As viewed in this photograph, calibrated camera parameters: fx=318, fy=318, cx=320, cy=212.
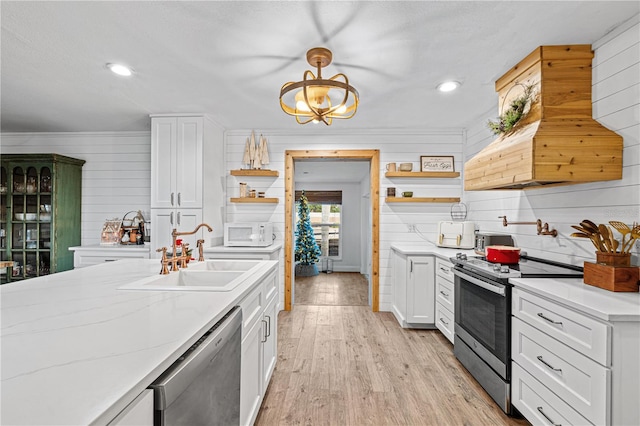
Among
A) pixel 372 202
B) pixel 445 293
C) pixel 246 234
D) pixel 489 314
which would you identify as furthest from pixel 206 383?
pixel 372 202

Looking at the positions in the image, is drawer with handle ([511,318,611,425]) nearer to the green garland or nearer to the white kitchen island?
the green garland

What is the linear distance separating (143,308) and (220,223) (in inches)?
121

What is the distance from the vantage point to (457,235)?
3717 mm

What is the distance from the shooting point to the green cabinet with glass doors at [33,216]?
13.2 feet

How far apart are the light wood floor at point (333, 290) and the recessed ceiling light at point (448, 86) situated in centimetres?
306

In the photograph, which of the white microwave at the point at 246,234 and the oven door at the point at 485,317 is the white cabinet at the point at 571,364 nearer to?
the oven door at the point at 485,317

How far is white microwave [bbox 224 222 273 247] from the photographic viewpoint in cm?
387

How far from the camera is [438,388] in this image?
2.41m

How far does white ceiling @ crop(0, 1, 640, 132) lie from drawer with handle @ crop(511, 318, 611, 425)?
6.09 ft

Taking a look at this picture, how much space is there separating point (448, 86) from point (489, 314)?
6.41 feet

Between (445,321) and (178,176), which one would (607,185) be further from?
(178,176)

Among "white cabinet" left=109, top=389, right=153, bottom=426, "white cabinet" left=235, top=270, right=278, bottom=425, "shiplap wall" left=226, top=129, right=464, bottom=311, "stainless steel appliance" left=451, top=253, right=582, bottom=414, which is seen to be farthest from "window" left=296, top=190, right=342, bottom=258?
"white cabinet" left=109, top=389, right=153, bottom=426

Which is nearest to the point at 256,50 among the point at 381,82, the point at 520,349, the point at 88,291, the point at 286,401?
the point at 381,82

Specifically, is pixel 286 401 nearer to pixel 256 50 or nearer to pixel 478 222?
pixel 256 50
